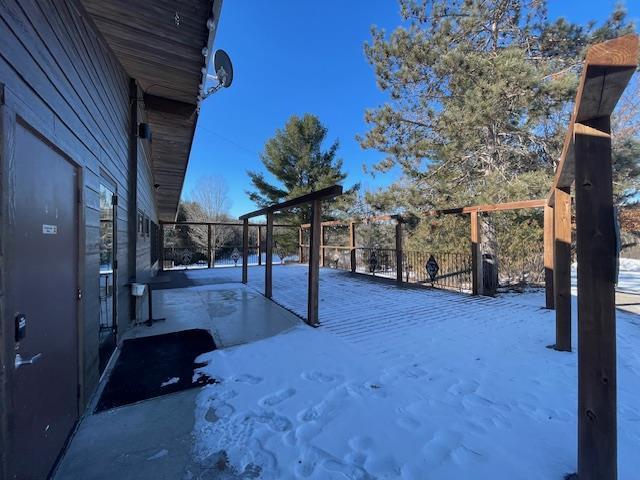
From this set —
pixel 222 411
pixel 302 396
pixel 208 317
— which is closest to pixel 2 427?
pixel 222 411

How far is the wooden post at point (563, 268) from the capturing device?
10.3 feet

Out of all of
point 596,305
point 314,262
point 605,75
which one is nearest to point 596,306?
point 596,305

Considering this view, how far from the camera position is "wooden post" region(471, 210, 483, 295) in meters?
6.02

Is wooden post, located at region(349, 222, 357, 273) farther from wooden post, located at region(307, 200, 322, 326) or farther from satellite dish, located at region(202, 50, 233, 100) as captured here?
satellite dish, located at region(202, 50, 233, 100)

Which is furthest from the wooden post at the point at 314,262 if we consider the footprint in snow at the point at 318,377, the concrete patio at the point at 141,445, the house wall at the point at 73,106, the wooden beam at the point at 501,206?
the wooden beam at the point at 501,206

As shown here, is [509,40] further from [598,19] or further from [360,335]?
[360,335]

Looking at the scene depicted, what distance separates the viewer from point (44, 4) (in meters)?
1.60

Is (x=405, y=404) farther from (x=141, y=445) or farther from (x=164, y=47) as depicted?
(x=164, y=47)

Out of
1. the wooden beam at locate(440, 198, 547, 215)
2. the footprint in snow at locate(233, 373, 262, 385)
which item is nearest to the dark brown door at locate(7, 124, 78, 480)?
the footprint in snow at locate(233, 373, 262, 385)

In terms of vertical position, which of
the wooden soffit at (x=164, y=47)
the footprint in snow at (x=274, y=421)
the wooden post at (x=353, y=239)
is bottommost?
the footprint in snow at (x=274, y=421)

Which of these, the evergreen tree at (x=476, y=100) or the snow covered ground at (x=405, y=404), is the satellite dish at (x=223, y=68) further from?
the evergreen tree at (x=476, y=100)

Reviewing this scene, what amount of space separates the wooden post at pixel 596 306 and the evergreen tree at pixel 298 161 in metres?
14.8

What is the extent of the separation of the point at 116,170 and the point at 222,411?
9.84 ft

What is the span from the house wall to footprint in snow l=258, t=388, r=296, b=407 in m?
1.26
